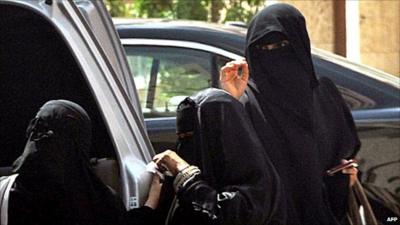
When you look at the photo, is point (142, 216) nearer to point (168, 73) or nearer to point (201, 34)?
point (201, 34)

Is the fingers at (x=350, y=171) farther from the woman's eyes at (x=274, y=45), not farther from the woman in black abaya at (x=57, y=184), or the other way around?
the woman in black abaya at (x=57, y=184)

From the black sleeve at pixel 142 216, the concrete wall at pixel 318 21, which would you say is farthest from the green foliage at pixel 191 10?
the black sleeve at pixel 142 216

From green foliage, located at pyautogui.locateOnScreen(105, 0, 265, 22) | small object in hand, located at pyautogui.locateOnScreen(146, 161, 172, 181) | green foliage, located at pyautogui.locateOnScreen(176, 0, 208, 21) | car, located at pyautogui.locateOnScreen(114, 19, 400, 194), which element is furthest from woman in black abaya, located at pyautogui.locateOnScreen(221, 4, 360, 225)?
green foliage, located at pyautogui.locateOnScreen(176, 0, 208, 21)

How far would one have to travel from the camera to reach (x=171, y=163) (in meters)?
3.39

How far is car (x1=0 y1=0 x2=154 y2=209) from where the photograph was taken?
10.8ft

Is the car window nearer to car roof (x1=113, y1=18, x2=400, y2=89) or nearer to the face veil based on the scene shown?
car roof (x1=113, y1=18, x2=400, y2=89)

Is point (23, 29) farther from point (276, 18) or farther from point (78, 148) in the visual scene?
point (276, 18)

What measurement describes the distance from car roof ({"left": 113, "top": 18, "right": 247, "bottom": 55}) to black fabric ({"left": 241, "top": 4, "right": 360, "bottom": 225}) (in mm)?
1691

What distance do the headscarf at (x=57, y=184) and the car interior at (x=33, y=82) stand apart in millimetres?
207

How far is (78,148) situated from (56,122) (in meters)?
0.11

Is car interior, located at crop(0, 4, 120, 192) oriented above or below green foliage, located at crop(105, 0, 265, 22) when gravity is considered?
above

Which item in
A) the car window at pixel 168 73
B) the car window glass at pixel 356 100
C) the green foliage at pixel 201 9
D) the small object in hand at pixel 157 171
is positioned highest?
the small object in hand at pixel 157 171

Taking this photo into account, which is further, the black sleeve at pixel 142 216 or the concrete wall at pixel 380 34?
the concrete wall at pixel 380 34

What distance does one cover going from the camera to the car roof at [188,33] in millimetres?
5559
